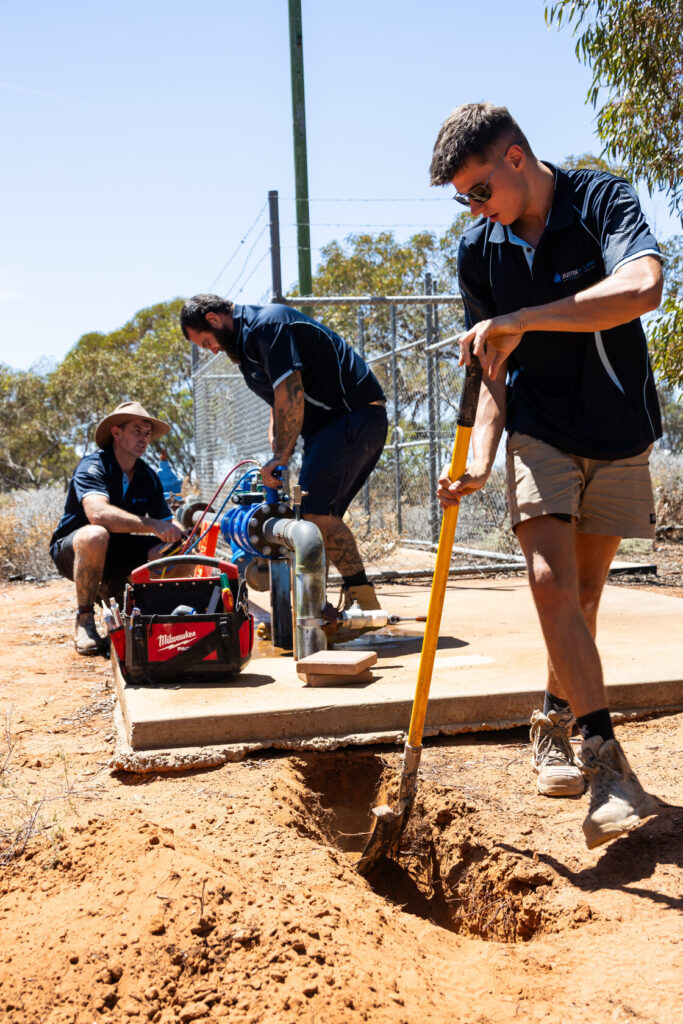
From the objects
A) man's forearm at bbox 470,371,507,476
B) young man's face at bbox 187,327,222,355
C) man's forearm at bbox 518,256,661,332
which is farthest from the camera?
young man's face at bbox 187,327,222,355

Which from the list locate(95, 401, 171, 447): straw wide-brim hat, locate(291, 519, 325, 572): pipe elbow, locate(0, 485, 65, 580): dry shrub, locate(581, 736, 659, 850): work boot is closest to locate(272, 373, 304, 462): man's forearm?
locate(291, 519, 325, 572): pipe elbow

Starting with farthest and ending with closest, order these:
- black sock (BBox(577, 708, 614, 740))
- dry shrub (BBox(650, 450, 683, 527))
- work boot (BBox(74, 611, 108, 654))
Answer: dry shrub (BBox(650, 450, 683, 527)) → work boot (BBox(74, 611, 108, 654)) → black sock (BBox(577, 708, 614, 740))

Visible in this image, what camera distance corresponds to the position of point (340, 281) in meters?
24.9

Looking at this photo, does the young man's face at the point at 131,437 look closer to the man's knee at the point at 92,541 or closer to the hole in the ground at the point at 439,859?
the man's knee at the point at 92,541

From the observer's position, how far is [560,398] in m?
2.84

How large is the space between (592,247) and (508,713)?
1862 millimetres

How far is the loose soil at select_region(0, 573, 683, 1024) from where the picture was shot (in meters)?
1.89

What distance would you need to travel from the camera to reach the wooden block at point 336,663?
3.92 m

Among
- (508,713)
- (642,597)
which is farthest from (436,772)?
(642,597)

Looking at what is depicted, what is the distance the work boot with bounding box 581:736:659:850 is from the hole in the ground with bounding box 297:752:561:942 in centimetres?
23

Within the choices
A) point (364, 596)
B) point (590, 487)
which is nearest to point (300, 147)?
point (364, 596)

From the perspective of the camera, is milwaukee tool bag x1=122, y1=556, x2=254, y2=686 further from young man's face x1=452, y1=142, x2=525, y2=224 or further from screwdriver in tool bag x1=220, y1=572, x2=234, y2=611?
young man's face x1=452, y1=142, x2=525, y2=224

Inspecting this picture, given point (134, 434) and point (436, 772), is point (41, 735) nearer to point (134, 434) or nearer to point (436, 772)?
point (436, 772)

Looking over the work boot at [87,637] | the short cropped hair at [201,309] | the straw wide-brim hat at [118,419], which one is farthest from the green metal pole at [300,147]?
the work boot at [87,637]
